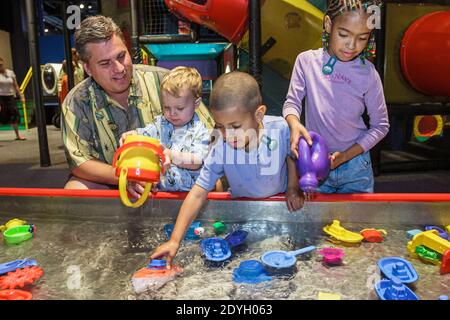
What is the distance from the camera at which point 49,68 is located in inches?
299

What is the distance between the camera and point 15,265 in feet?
3.38

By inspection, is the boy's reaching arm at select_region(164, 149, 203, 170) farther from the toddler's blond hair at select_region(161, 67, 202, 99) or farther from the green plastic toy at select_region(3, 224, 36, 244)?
the green plastic toy at select_region(3, 224, 36, 244)

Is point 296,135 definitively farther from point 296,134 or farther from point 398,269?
point 398,269

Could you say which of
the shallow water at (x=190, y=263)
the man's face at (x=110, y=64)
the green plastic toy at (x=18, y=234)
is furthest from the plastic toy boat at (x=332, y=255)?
the man's face at (x=110, y=64)

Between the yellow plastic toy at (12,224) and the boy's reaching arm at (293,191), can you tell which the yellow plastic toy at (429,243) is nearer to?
the boy's reaching arm at (293,191)

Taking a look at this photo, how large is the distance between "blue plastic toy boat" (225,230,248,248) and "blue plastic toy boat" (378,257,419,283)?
0.36m

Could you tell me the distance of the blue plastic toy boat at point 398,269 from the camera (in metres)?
0.91

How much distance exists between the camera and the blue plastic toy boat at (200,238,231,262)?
40.6 inches

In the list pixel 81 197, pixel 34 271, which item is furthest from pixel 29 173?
pixel 34 271

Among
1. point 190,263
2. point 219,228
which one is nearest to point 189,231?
point 219,228
